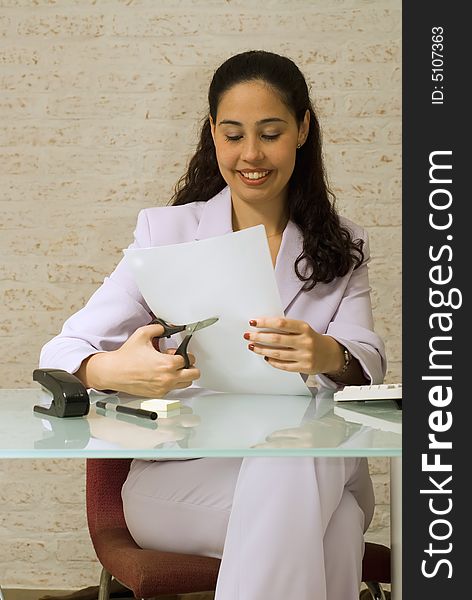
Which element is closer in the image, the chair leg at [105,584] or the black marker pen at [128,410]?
the black marker pen at [128,410]

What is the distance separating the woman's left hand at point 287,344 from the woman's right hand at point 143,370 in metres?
0.11

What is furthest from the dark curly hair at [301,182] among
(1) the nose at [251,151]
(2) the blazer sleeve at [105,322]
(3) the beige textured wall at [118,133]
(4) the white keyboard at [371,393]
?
(3) the beige textured wall at [118,133]

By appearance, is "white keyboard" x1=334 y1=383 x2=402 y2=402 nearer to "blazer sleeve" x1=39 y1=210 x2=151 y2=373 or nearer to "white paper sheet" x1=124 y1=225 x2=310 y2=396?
"white paper sheet" x1=124 y1=225 x2=310 y2=396

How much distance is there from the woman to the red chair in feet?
0.17

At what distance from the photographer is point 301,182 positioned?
6.83 feet

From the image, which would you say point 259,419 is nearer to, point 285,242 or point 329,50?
point 285,242

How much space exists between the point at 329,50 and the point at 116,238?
0.84 metres

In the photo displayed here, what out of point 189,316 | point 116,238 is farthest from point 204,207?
point 116,238

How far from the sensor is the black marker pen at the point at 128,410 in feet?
4.50

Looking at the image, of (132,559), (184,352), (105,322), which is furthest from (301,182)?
(132,559)

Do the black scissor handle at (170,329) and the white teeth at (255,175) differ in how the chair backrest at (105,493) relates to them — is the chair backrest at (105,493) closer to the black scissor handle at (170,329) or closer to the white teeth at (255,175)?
the black scissor handle at (170,329)

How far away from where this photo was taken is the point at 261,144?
6.28ft

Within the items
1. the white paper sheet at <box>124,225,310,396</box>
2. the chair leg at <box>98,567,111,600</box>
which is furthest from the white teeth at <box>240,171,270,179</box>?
the chair leg at <box>98,567,111,600</box>

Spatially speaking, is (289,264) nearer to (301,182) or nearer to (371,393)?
(301,182)
